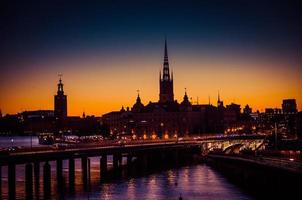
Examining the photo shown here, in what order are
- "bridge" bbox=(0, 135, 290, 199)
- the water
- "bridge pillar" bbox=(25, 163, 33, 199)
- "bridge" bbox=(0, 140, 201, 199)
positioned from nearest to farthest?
the water < "bridge pillar" bbox=(25, 163, 33, 199) < "bridge" bbox=(0, 140, 201, 199) < "bridge" bbox=(0, 135, 290, 199)

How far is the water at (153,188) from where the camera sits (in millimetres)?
92562

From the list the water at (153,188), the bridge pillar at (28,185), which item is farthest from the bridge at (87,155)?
the water at (153,188)

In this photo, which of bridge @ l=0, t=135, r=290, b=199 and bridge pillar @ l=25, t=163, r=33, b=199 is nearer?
bridge pillar @ l=25, t=163, r=33, b=199

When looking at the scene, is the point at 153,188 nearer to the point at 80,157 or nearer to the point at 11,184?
the point at 11,184

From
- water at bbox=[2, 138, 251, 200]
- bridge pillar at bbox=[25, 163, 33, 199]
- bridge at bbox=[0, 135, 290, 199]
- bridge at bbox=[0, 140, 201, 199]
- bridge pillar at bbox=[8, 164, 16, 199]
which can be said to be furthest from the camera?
bridge at bbox=[0, 135, 290, 199]

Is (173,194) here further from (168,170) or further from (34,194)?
(168,170)

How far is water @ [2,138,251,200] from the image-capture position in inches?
3644

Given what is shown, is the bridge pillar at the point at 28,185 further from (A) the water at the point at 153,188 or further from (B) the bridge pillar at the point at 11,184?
(B) the bridge pillar at the point at 11,184

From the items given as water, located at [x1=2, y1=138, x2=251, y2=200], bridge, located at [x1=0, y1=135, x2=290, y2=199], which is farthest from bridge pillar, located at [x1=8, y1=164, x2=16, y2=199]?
water, located at [x1=2, y1=138, x2=251, y2=200]

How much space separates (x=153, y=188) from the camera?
344 ft

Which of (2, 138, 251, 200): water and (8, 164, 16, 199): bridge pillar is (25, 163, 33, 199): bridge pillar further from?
(8, 164, 16, 199): bridge pillar

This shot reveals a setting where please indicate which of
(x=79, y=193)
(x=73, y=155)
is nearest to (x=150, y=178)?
(x=73, y=155)

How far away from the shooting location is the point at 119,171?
140m

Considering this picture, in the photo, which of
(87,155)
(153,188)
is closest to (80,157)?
(87,155)
